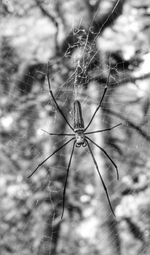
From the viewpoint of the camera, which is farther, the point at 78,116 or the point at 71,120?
the point at 71,120

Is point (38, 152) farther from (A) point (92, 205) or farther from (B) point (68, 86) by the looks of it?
(A) point (92, 205)

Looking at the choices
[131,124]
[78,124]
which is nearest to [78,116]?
[78,124]

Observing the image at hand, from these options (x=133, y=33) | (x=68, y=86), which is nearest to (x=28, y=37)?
(x=68, y=86)

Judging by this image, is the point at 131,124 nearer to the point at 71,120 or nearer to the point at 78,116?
the point at 71,120

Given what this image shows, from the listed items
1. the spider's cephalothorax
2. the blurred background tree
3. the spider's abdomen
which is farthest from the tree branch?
the spider's abdomen

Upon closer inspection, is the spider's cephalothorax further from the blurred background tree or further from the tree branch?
the tree branch

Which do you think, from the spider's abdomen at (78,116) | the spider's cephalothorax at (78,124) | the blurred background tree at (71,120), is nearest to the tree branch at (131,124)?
the blurred background tree at (71,120)

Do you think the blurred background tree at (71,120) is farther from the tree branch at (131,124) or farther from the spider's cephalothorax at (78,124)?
the spider's cephalothorax at (78,124)
